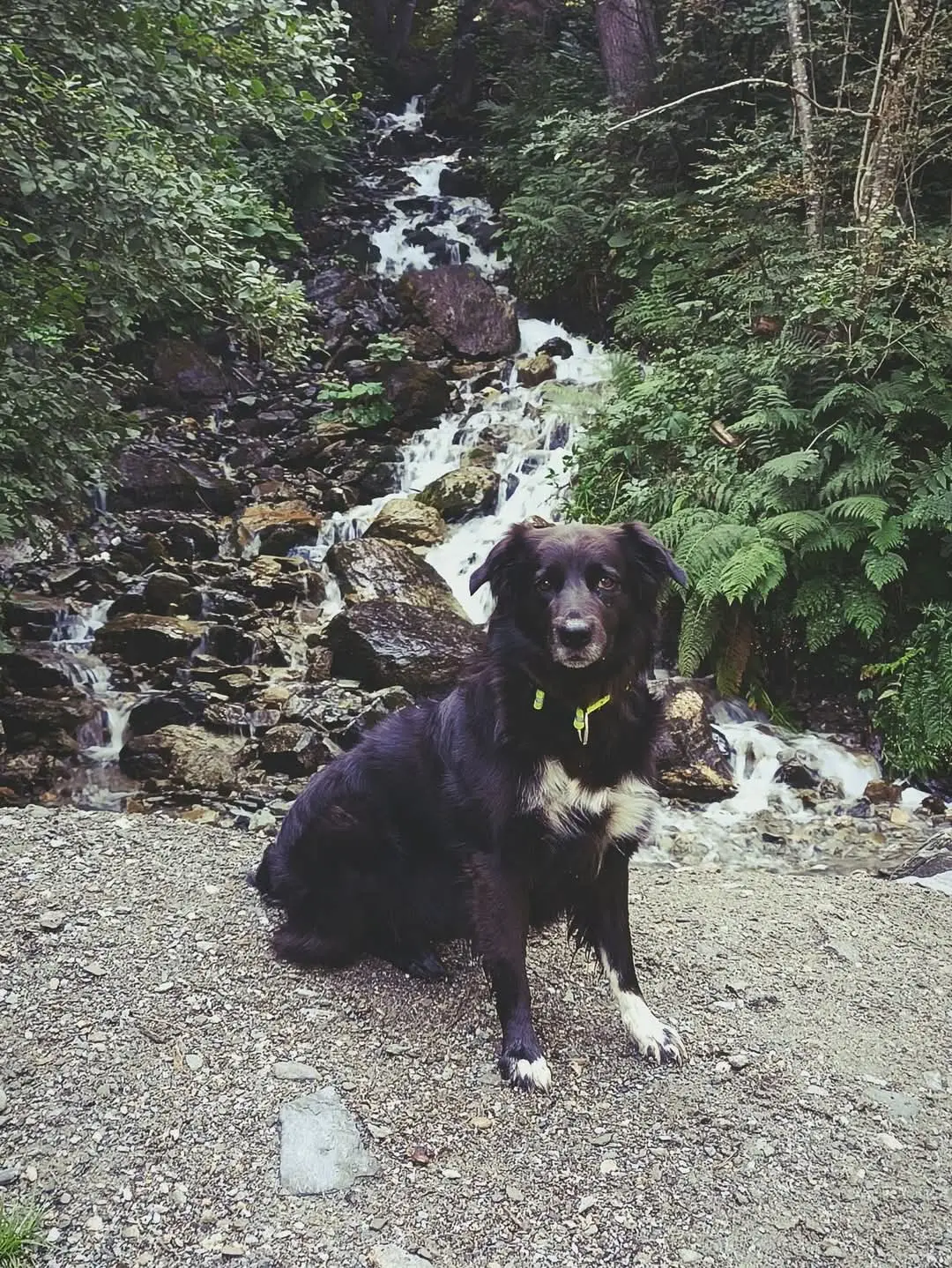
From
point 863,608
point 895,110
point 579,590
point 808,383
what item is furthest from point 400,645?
point 895,110

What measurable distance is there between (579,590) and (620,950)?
48.9 inches

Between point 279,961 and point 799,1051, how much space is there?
5.99 feet

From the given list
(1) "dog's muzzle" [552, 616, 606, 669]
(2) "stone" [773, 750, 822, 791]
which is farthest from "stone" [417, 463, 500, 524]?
(1) "dog's muzzle" [552, 616, 606, 669]

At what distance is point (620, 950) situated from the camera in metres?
3.06

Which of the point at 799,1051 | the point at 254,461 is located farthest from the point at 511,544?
the point at 254,461

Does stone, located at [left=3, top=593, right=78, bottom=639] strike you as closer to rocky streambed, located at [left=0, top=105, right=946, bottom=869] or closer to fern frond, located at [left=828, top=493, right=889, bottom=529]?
rocky streambed, located at [left=0, top=105, right=946, bottom=869]

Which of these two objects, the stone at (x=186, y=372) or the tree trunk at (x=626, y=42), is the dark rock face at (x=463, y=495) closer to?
the stone at (x=186, y=372)

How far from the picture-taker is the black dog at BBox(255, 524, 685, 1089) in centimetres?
284

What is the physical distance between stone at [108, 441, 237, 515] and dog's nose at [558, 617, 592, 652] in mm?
9349

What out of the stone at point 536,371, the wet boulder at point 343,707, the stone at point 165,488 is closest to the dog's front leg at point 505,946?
the wet boulder at point 343,707

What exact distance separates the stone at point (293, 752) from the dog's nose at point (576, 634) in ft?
13.8

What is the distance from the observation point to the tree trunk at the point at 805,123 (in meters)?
8.48

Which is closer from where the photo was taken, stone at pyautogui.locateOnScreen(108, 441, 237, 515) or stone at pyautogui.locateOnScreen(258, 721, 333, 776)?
stone at pyautogui.locateOnScreen(258, 721, 333, 776)

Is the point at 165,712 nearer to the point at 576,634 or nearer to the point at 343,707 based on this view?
the point at 343,707
